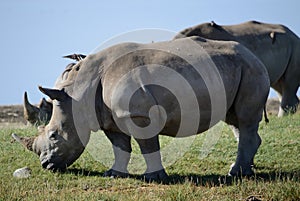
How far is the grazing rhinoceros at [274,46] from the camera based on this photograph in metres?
14.3

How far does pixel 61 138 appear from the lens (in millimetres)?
8102

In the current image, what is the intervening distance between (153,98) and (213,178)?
56.2 inches

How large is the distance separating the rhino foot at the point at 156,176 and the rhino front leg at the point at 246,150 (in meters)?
0.96

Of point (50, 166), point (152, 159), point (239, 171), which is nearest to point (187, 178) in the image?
point (152, 159)

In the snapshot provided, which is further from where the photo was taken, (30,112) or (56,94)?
(30,112)

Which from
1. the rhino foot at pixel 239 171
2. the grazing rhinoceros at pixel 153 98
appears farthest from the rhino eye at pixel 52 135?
the rhino foot at pixel 239 171

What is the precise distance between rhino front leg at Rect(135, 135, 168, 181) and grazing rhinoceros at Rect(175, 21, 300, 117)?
21.2ft

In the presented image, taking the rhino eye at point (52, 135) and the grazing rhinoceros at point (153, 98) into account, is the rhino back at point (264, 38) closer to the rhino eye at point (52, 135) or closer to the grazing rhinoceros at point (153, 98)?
the grazing rhinoceros at point (153, 98)

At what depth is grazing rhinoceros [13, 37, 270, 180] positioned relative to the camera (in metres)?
7.52

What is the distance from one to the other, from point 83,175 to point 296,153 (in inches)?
138

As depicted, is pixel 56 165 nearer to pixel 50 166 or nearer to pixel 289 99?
pixel 50 166

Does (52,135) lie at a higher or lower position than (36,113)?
higher

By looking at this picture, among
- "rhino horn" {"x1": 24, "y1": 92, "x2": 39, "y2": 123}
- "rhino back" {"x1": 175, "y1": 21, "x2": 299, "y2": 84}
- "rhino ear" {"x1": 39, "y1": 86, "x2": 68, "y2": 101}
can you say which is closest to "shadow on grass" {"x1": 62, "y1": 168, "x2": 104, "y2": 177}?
"rhino ear" {"x1": 39, "y1": 86, "x2": 68, "y2": 101}

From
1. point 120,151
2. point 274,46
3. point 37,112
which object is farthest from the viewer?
point 274,46
